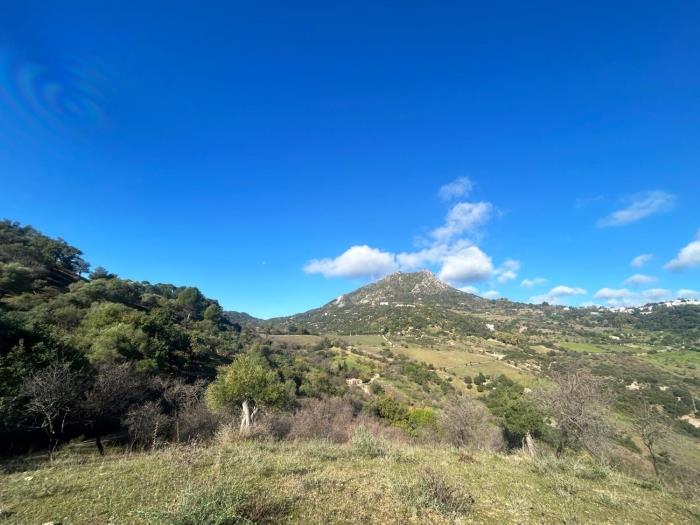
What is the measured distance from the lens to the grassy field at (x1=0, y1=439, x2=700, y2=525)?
19.5 feet

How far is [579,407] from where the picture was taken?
20750mm

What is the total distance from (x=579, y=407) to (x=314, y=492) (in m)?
21.9

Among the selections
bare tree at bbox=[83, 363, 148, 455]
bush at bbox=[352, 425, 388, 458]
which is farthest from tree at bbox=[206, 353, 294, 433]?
bush at bbox=[352, 425, 388, 458]

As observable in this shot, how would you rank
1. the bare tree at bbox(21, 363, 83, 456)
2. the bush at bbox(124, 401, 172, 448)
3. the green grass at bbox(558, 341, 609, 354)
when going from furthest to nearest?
1. the green grass at bbox(558, 341, 609, 354)
2. the bush at bbox(124, 401, 172, 448)
3. the bare tree at bbox(21, 363, 83, 456)

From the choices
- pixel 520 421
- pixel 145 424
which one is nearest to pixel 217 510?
pixel 145 424

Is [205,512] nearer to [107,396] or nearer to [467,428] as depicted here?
[107,396]

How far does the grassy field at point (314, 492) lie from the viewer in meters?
5.94

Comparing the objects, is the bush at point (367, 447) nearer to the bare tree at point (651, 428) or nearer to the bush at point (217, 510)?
the bush at point (217, 510)

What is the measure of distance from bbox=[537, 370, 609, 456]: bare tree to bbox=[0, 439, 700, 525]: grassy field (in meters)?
10.0

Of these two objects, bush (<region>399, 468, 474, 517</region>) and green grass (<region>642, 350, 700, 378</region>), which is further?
green grass (<region>642, 350, 700, 378</region>)

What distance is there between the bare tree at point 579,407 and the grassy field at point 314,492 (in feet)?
32.9

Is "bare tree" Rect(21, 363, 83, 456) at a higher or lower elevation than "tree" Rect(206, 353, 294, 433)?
higher

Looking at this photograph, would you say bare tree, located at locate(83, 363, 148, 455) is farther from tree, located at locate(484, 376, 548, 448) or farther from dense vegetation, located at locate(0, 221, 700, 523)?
tree, located at locate(484, 376, 548, 448)

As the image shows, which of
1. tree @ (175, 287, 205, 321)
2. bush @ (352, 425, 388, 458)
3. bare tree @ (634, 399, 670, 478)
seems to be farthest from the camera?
tree @ (175, 287, 205, 321)
